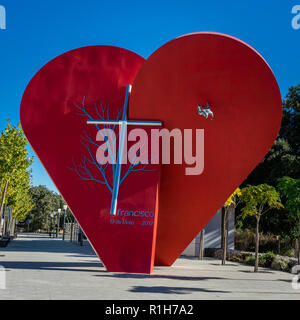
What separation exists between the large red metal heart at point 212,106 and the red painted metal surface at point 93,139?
106cm

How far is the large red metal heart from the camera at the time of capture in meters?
12.4

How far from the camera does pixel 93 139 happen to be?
1342cm

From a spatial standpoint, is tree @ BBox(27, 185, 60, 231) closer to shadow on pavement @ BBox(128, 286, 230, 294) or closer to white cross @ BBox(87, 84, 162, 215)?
white cross @ BBox(87, 84, 162, 215)

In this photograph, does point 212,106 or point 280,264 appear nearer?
point 212,106

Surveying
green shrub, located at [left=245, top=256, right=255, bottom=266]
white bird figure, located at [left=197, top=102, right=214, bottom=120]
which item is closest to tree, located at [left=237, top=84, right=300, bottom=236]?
green shrub, located at [left=245, top=256, right=255, bottom=266]

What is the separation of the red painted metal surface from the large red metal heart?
1.06 m

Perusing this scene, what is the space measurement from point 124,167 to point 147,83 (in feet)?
9.08

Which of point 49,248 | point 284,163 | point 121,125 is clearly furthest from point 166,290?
point 284,163

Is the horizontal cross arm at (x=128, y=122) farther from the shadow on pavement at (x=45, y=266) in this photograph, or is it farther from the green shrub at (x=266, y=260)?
the green shrub at (x=266, y=260)

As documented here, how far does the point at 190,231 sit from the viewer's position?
14367mm

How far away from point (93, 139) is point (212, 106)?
396 centimetres

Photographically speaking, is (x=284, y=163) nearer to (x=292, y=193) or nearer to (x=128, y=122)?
(x=292, y=193)
